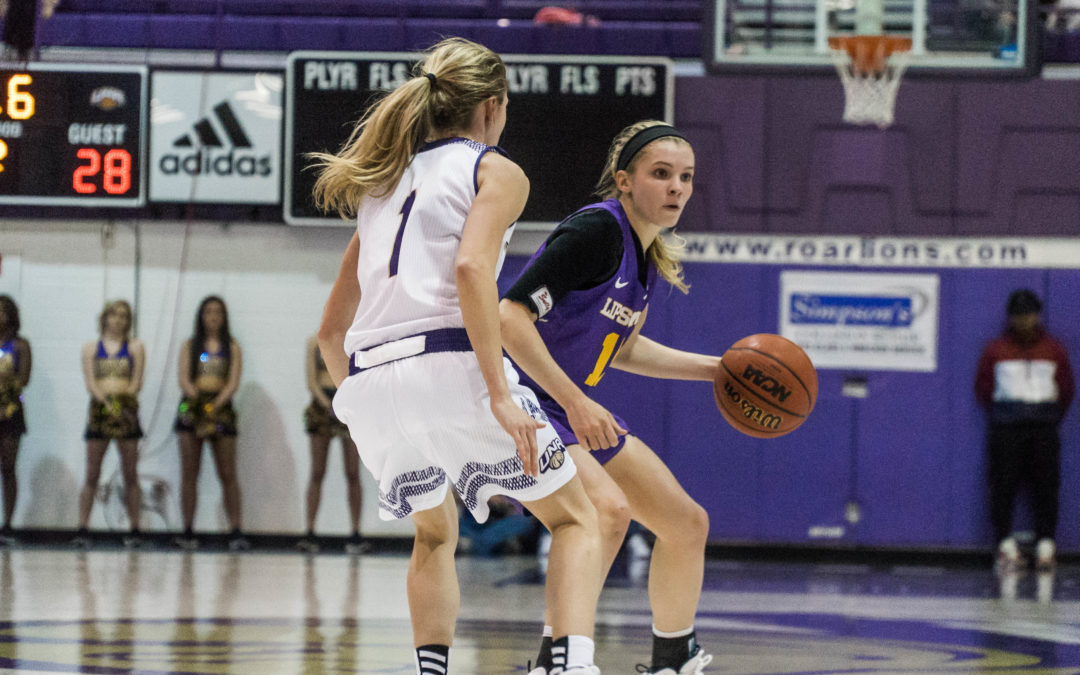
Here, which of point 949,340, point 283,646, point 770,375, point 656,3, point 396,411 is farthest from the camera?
point 656,3

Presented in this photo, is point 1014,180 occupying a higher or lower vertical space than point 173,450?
higher

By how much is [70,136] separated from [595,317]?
5.98 meters

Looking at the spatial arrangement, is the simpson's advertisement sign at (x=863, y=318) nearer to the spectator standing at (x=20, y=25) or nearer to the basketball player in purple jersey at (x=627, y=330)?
the basketball player in purple jersey at (x=627, y=330)

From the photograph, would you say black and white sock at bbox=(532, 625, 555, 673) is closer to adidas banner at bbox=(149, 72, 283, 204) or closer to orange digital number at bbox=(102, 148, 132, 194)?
orange digital number at bbox=(102, 148, 132, 194)

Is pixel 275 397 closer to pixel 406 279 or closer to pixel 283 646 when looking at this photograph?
pixel 283 646

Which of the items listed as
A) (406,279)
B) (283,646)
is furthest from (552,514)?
(283,646)

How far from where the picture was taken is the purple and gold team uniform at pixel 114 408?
336 inches

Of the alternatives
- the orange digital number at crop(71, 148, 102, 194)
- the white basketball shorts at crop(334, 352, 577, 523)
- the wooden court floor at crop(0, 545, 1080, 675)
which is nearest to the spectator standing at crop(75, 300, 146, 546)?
the wooden court floor at crop(0, 545, 1080, 675)

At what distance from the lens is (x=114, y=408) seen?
8516mm

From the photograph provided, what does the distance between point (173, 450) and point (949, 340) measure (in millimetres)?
5625

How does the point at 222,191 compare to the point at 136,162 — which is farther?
the point at 222,191

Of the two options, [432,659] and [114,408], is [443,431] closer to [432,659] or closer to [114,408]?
[432,659]

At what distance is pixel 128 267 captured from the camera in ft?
30.0

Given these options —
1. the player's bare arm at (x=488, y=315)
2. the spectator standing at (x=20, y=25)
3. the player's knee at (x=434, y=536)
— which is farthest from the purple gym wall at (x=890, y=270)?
the player's bare arm at (x=488, y=315)
